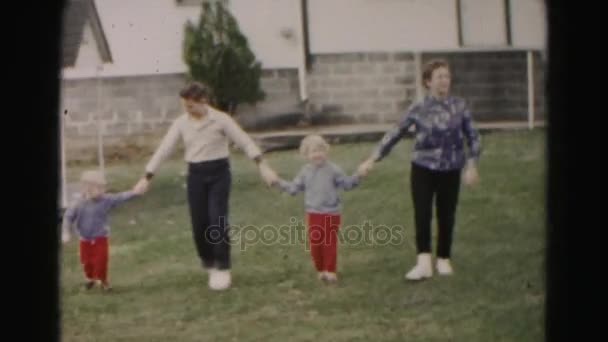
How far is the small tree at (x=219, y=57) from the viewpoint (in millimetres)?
2369

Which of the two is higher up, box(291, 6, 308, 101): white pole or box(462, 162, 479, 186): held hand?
box(291, 6, 308, 101): white pole

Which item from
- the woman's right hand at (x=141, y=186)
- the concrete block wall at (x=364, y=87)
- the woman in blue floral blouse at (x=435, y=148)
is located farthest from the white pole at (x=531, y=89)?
the woman's right hand at (x=141, y=186)

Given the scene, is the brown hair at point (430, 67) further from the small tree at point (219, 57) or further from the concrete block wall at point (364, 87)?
the small tree at point (219, 57)

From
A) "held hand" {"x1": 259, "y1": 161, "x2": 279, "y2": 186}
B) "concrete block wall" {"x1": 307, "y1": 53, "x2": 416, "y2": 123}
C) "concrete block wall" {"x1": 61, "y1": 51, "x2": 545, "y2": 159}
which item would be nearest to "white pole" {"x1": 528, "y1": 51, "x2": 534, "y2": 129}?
"concrete block wall" {"x1": 61, "y1": 51, "x2": 545, "y2": 159}

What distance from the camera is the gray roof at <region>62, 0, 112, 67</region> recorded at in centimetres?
236

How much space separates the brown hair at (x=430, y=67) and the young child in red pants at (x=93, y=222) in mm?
743

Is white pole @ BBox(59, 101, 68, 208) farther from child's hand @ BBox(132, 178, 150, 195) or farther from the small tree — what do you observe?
the small tree

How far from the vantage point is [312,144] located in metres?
2.37

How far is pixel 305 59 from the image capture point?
2502mm

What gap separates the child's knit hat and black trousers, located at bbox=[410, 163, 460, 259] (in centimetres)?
77

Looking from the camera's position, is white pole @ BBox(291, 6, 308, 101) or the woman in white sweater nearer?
the woman in white sweater

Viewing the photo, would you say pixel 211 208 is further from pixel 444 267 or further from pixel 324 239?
pixel 444 267

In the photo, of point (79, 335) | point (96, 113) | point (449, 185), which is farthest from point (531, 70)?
point (79, 335)

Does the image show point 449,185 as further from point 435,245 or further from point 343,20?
point 343,20
